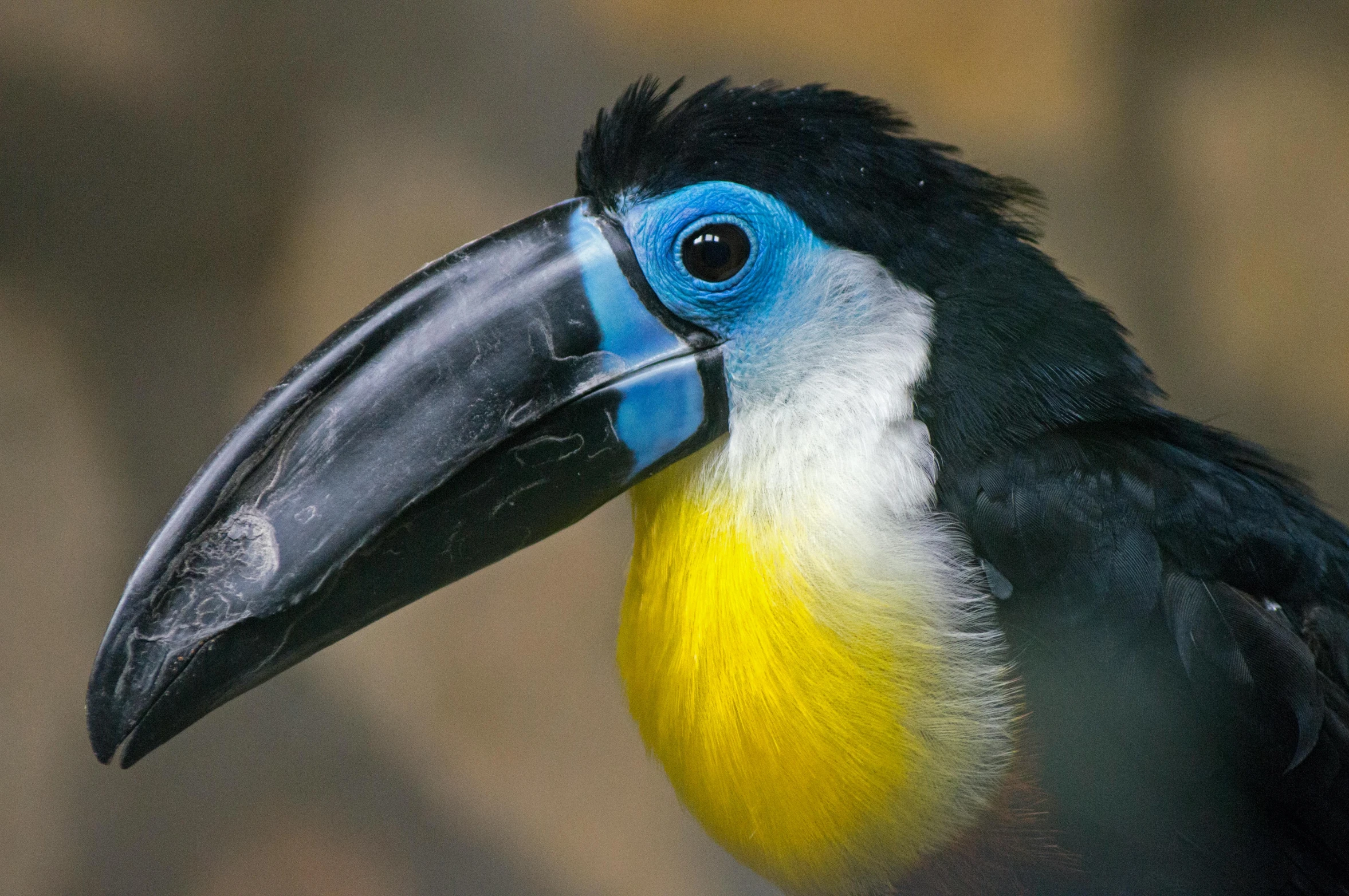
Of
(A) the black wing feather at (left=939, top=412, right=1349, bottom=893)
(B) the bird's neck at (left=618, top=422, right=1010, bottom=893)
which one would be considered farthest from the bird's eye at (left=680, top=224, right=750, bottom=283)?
(A) the black wing feather at (left=939, top=412, right=1349, bottom=893)

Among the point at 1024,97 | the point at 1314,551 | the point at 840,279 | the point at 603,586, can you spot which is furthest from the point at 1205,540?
the point at 1024,97

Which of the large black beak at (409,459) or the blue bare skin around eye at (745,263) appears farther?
the blue bare skin around eye at (745,263)

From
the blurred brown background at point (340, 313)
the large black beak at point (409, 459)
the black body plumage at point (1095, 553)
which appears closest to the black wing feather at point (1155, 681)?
the black body plumage at point (1095, 553)

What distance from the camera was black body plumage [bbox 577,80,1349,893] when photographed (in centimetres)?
162

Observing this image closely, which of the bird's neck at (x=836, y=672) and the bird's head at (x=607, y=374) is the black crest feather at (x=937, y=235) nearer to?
the bird's head at (x=607, y=374)

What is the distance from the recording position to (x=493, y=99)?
3.78m

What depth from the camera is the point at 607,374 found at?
5.76ft

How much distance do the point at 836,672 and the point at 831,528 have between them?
0.19 meters

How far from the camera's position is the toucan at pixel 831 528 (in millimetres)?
1618

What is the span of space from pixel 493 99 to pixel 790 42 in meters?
0.98

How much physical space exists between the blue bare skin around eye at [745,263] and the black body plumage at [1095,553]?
0.03 meters

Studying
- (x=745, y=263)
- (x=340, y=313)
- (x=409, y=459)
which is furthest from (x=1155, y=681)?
(x=340, y=313)

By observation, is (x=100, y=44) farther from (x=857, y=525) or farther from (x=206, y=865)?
(x=857, y=525)

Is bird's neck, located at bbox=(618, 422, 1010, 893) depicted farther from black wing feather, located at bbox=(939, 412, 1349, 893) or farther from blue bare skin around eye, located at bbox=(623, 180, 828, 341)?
blue bare skin around eye, located at bbox=(623, 180, 828, 341)
